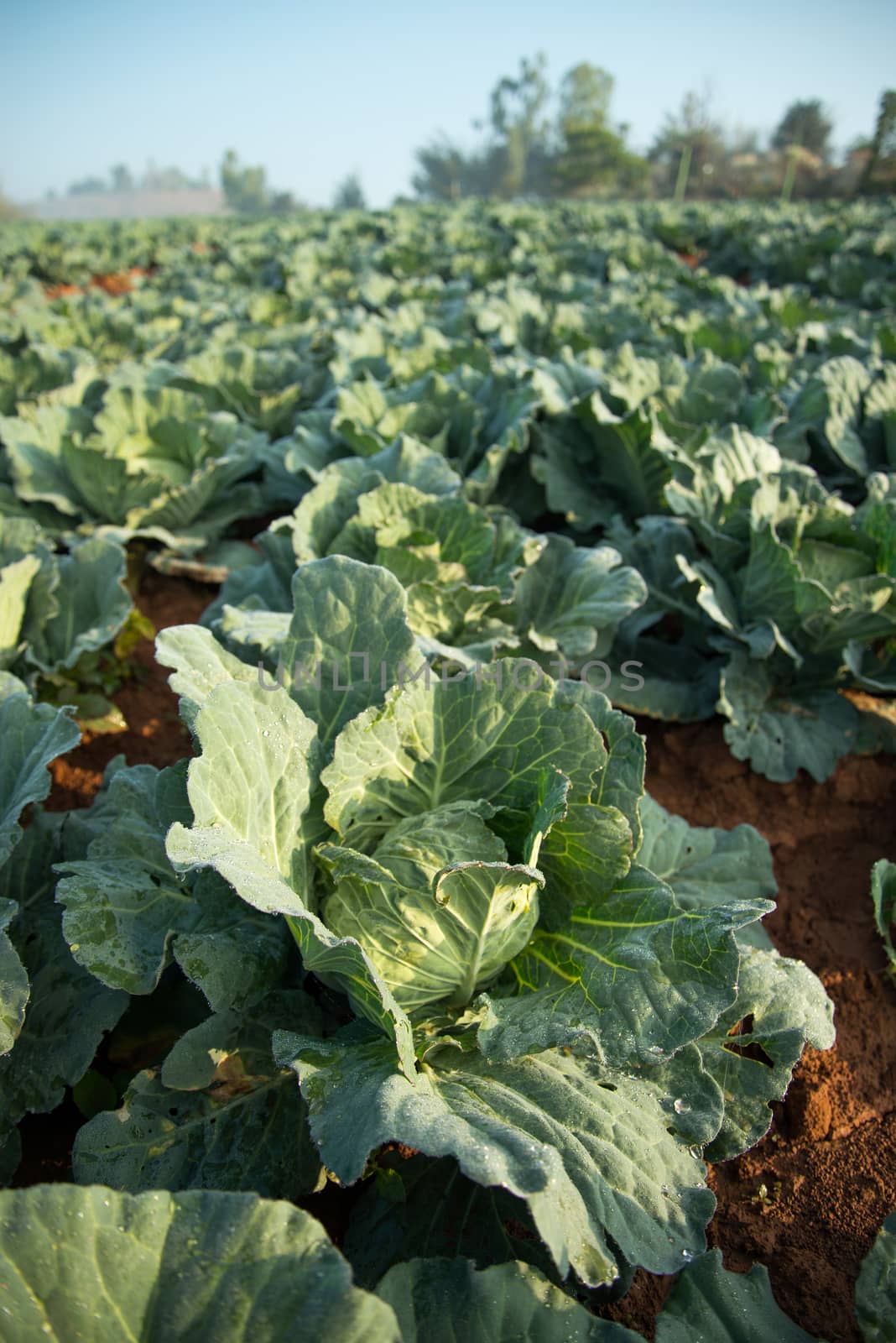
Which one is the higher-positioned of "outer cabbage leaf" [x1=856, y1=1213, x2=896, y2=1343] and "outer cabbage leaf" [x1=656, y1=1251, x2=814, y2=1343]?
"outer cabbage leaf" [x1=656, y1=1251, x2=814, y2=1343]

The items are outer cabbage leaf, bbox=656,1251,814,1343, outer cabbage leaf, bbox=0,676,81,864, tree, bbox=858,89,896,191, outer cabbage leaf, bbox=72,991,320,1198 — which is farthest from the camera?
tree, bbox=858,89,896,191

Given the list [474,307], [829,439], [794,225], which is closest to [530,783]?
[829,439]

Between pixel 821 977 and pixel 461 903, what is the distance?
1627 millimetres

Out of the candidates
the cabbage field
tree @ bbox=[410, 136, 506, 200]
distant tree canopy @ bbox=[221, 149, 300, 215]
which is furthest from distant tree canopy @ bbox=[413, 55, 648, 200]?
the cabbage field

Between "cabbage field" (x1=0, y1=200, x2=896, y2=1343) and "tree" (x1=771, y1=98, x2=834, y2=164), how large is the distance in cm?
6657

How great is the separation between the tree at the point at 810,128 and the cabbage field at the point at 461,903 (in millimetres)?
66570

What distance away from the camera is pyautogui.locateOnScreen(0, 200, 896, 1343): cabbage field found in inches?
55.2

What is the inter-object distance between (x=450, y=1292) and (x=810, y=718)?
262 cm

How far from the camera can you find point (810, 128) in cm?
5750

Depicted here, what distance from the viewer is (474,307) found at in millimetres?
7207

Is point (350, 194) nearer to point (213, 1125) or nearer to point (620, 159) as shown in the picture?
point (620, 159)

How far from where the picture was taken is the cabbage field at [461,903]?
1.40m

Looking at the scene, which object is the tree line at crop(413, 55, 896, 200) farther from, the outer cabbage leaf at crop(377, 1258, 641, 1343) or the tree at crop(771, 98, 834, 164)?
the outer cabbage leaf at crop(377, 1258, 641, 1343)

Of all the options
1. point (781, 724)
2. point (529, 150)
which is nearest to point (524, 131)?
point (529, 150)
